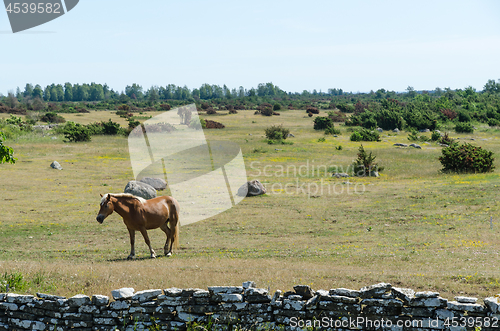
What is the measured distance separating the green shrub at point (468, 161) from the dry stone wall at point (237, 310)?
29.7 metres

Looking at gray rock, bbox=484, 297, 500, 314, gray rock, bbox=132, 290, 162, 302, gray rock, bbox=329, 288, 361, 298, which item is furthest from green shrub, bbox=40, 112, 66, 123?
gray rock, bbox=484, 297, 500, 314

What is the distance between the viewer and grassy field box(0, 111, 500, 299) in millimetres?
11867

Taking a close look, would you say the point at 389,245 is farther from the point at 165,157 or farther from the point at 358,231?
the point at 165,157

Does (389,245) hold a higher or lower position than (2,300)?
lower

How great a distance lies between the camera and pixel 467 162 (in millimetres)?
35188

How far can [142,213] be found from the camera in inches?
611

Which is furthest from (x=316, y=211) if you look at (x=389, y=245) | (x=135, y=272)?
(x=135, y=272)

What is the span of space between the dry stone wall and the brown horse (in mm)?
6091

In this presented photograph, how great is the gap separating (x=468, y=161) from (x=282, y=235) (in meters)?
22.4

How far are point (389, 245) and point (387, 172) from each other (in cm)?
2211

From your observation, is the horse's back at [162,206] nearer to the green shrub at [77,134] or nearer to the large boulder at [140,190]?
the large boulder at [140,190]

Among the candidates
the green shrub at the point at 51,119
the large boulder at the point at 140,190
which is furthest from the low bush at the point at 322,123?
the large boulder at the point at 140,190

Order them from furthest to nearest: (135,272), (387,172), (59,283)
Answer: (387,172)
(135,272)
(59,283)

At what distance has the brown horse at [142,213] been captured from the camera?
15000mm
